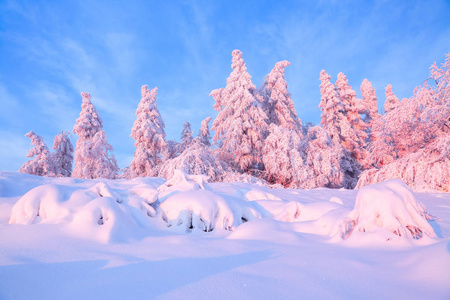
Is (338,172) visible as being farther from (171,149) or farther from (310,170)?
(171,149)

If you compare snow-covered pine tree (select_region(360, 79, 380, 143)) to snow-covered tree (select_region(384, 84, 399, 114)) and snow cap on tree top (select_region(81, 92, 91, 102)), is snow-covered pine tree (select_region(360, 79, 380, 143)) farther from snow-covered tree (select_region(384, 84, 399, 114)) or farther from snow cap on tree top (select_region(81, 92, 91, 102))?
snow cap on tree top (select_region(81, 92, 91, 102))

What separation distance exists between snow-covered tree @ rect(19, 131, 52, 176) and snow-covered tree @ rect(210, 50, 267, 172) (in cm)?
1338

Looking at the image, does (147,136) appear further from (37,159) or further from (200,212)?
(200,212)

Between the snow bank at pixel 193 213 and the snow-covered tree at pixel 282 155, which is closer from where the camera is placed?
the snow bank at pixel 193 213

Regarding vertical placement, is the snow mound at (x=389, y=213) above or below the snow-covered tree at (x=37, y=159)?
below

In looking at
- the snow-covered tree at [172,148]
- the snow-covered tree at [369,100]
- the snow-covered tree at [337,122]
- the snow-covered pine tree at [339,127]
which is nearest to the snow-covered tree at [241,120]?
the snow-covered tree at [172,148]

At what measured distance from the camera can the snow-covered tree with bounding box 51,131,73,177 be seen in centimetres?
2039

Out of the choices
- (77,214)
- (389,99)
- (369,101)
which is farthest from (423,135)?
(389,99)

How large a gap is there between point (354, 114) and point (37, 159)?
83.7ft

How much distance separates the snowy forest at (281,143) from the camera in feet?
30.1

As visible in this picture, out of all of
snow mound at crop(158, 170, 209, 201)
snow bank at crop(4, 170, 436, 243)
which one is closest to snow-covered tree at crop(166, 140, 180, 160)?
snow mound at crop(158, 170, 209, 201)

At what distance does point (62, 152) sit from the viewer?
20812 mm

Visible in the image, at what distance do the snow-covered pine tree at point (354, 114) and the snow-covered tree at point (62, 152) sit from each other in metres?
23.3

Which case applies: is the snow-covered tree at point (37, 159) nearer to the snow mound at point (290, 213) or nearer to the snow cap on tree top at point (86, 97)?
the snow cap on tree top at point (86, 97)
